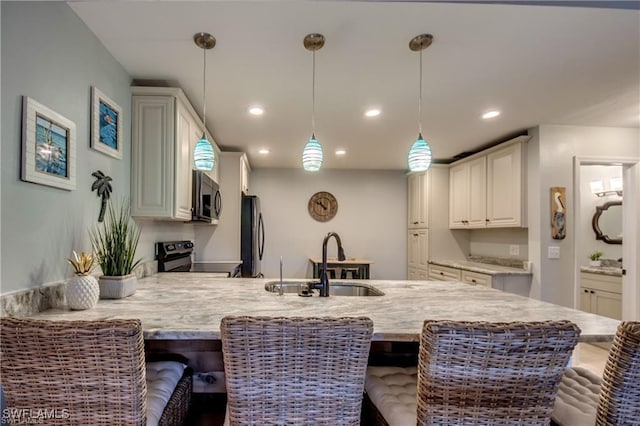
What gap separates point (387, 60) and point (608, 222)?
4121 mm

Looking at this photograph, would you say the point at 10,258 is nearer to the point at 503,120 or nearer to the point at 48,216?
the point at 48,216

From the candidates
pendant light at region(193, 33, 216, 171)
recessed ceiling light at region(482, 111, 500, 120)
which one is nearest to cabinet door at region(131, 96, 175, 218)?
pendant light at region(193, 33, 216, 171)

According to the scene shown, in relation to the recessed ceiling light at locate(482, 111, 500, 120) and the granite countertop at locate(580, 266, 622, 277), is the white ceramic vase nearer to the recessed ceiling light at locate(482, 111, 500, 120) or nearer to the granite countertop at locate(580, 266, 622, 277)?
the recessed ceiling light at locate(482, 111, 500, 120)

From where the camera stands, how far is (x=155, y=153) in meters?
2.41

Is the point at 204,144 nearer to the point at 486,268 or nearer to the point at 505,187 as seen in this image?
the point at 505,187

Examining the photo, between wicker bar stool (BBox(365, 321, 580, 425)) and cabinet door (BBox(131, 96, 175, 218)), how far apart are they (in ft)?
6.79

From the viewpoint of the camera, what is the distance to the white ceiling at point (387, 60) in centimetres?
165

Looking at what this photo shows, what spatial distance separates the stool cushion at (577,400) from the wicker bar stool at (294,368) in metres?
0.75

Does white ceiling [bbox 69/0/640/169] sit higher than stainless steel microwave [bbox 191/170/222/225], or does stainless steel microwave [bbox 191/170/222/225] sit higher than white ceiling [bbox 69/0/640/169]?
white ceiling [bbox 69/0/640/169]

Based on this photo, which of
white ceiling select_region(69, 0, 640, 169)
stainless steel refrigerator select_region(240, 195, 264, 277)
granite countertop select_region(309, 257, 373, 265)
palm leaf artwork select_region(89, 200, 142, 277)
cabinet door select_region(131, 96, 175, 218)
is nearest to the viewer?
white ceiling select_region(69, 0, 640, 169)

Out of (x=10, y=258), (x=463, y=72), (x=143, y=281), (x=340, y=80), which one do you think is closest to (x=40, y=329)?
(x=10, y=258)

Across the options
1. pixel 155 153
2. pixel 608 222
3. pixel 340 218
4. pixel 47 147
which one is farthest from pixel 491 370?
pixel 340 218

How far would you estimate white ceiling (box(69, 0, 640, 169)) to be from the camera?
1.65 meters

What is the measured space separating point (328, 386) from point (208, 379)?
1128 mm
